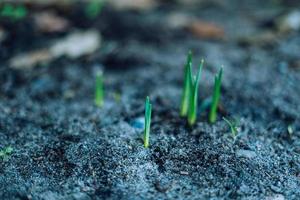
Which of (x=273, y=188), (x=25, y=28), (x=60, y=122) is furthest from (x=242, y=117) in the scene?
(x=25, y=28)

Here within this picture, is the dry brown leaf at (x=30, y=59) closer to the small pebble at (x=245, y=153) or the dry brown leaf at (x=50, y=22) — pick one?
the dry brown leaf at (x=50, y=22)

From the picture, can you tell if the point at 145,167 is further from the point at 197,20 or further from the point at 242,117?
the point at 197,20

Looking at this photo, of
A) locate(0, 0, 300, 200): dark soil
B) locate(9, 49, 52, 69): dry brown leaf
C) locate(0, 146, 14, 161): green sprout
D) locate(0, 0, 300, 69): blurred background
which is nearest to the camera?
locate(0, 0, 300, 200): dark soil

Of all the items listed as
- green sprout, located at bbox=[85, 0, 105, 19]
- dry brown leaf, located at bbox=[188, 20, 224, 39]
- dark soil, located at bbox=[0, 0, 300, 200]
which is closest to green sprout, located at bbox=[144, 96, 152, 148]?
dark soil, located at bbox=[0, 0, 300, 200]

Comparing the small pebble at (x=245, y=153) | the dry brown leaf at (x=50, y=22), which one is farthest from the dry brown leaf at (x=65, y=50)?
the small pebble at (x=245, y=153)

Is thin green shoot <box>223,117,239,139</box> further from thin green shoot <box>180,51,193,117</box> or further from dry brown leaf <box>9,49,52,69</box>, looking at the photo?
dry brown leaf <box>9,49,52,69</box>

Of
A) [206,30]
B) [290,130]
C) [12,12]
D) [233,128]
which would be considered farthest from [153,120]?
[12,12]
